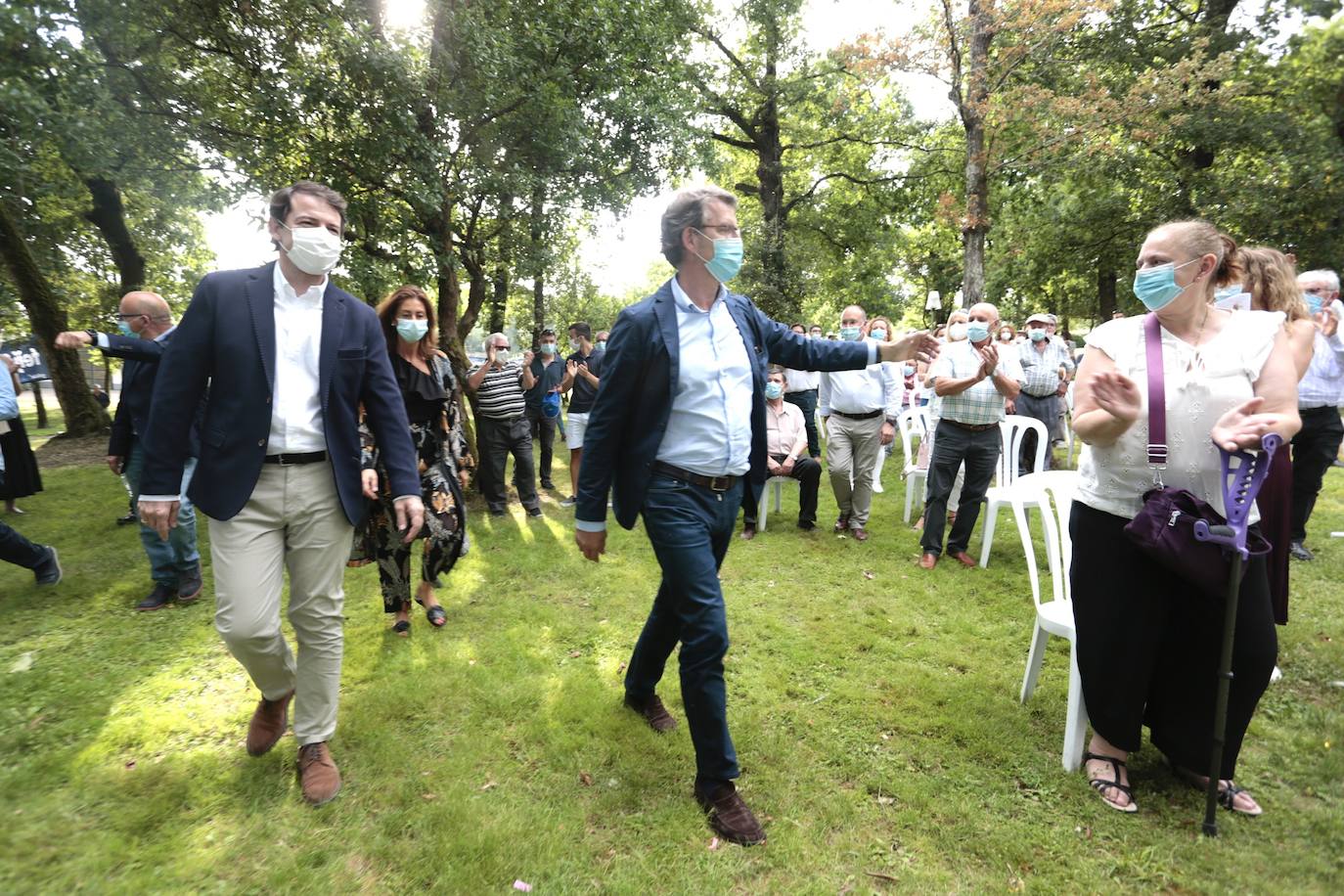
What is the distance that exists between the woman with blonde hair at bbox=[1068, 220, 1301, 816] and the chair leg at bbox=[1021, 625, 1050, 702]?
22.8 inches

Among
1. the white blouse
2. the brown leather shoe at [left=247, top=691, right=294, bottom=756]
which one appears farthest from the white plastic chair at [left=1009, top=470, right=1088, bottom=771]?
the brown leather shoe at [left=247, top=691, right=294, bottom=756]

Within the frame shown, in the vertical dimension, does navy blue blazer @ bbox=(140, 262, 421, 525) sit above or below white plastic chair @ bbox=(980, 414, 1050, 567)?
above

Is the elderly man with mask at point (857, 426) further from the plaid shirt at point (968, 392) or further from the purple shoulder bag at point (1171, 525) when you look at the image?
the purple shoulder bag at point (1171, 525)

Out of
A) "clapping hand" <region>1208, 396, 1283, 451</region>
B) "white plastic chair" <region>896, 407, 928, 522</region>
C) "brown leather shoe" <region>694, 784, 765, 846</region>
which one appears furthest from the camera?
"white plastic chair" <region>896, 407, 928, 522</region>

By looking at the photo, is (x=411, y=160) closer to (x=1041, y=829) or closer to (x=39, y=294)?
(x=1041, y=829)

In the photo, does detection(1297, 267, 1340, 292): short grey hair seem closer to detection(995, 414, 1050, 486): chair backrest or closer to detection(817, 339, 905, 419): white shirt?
detection(995, 414, 1050, 486): chair backrest

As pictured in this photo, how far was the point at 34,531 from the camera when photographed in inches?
270

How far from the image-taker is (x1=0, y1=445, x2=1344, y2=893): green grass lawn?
2.38 meters

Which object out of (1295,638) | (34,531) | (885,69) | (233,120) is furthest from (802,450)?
(885,69)

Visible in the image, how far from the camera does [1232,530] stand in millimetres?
2266

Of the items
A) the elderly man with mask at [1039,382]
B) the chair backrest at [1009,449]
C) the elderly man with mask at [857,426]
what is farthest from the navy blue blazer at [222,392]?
the elderly man with mask at [1039,382]

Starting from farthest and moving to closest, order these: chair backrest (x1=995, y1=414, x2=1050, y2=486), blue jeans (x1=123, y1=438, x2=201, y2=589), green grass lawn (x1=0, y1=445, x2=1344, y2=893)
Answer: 1. chair backrest (x1=995, y1=414, x2=1050, y2=486)
2. blue jeans (x1=123, y1=438, x2=201, y2=589)
3. green grass lawn (x1=0, y1=445, x2=1344, y2=893)

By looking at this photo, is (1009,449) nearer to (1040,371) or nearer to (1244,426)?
(1040,371)

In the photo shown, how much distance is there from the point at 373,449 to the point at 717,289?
253 centimetres
